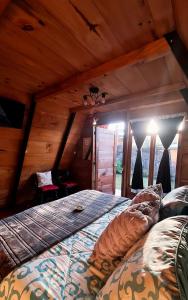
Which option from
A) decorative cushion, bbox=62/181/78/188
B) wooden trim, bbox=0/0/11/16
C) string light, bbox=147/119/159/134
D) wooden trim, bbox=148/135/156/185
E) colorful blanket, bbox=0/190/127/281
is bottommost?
decorative cushion, bbox=62/181/78/188

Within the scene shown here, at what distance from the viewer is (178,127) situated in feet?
10.00

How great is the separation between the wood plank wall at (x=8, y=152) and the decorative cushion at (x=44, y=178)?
55 cm

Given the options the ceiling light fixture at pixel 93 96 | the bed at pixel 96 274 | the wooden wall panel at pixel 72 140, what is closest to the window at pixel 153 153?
the ceiling light fixture at pixel 93 96

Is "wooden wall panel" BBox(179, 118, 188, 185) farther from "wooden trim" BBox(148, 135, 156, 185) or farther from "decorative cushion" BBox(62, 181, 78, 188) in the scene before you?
"decorative cushion" BBox(62, 181, 78, 188)

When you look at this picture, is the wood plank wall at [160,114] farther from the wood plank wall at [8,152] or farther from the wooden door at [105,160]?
the wood plank wall at [8,152]

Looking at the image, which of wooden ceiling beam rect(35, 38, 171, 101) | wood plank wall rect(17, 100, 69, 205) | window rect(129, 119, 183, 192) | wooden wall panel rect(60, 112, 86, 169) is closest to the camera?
wooden ceiling beam rect(35, 38, 171, 101)

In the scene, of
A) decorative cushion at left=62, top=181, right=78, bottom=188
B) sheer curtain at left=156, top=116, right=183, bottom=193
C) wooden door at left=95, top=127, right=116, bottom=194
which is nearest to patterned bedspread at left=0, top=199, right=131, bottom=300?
sheer curtain at left=156, top=116, right=183, bottom=193

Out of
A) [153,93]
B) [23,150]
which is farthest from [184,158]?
[23,150]

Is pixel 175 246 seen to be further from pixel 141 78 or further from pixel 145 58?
pixel 141 78

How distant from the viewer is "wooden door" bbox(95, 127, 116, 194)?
4.35 meters

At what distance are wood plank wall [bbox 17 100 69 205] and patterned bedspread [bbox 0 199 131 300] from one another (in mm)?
2530

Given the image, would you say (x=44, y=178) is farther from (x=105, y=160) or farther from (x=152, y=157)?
(x=152, y=157)

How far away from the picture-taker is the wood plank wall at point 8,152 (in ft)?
9.41

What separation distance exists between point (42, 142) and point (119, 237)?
3.00m
